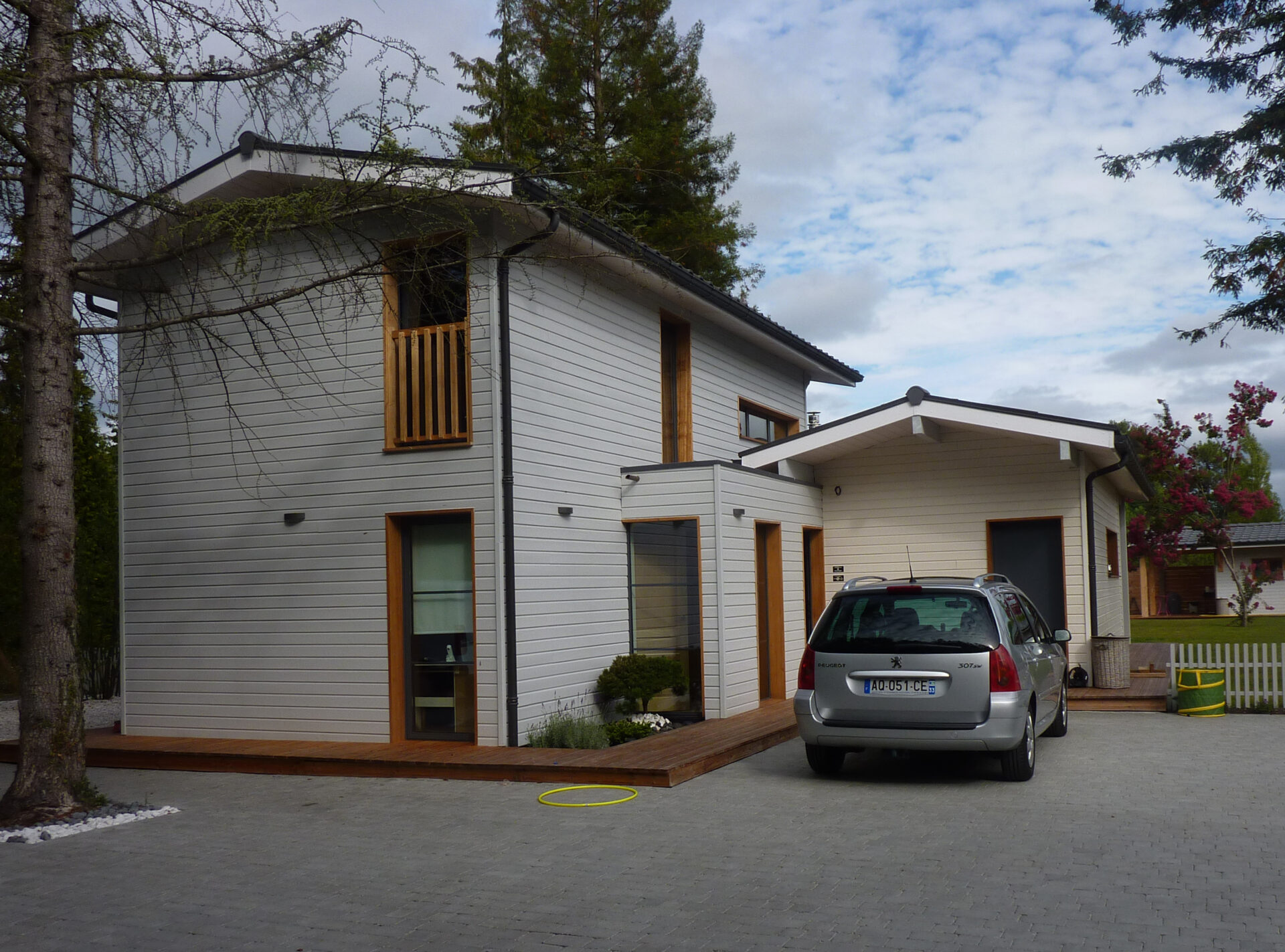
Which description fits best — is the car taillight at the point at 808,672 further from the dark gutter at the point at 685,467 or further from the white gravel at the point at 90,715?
the white gravel at the point at 90,715

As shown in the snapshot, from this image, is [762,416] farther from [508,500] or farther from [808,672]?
[808,672]

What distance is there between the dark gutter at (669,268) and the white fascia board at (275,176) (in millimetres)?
337

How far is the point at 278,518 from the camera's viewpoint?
11289 mm

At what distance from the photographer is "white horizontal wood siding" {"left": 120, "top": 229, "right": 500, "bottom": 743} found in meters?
10.6

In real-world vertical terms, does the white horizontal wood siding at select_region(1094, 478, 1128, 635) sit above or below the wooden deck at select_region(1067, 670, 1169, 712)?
above

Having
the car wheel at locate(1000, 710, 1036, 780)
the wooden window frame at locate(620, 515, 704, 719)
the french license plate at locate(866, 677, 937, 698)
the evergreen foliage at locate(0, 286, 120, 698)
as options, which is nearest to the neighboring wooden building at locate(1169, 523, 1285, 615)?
the wooden window frame at locate(620, 515, 704, 719)

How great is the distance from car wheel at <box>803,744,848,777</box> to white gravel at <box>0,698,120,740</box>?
29.9 ft

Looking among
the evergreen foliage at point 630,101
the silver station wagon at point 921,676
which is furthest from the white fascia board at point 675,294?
the evergreen foliage at point 630,101

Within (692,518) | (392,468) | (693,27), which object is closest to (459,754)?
(392,468)

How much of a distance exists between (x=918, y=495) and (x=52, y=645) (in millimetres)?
10723

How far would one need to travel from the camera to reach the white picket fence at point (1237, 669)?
505 inches

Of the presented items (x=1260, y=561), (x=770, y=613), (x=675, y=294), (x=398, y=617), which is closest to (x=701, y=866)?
(x=398, y=617)

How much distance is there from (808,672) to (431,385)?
4.57 m

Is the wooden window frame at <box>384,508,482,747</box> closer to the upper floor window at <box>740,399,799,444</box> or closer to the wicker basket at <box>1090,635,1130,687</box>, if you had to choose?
the upper floor window at <box>740,399,799,444</box>
